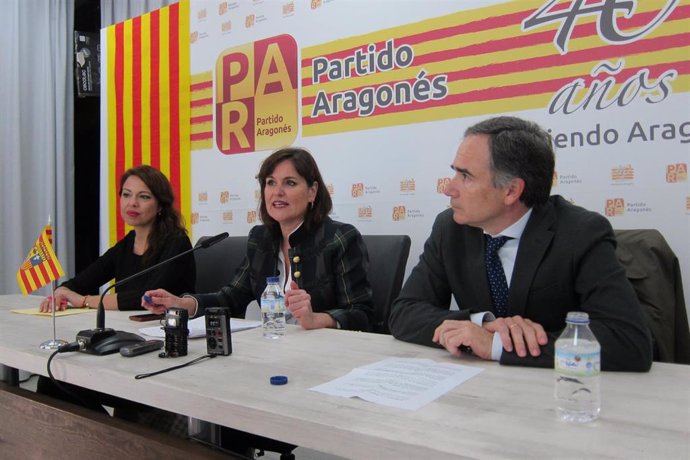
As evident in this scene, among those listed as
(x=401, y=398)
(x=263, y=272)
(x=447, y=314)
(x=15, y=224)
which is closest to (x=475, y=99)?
(x=263, y=272)

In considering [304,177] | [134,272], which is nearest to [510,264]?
[304,177]

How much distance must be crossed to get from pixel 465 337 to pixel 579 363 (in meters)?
0.37

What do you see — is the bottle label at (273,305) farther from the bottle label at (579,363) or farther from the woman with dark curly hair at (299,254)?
the bottle label at (579,363)

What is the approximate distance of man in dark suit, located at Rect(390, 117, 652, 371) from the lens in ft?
3.90

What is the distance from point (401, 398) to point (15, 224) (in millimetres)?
4233

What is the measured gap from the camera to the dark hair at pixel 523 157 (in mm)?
1421

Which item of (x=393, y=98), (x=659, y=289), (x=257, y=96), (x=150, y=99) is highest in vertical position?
(x=150, y=99)

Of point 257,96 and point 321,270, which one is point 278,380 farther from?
point 257,96

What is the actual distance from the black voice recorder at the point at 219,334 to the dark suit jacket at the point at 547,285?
42 cm

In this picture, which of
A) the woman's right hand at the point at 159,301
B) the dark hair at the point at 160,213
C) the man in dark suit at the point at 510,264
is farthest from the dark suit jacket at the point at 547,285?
the dark hair at the point at 160,213

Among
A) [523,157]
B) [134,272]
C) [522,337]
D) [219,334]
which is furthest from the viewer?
[134,272]

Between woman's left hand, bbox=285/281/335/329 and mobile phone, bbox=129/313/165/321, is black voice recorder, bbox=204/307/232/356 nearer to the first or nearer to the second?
woman's left hand, bbox=285/281/335/329

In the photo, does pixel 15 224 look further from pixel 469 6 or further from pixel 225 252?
pixel 469 6

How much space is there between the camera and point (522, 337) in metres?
1.14
